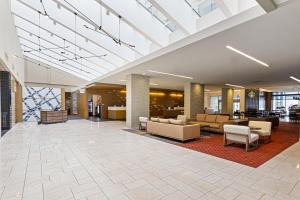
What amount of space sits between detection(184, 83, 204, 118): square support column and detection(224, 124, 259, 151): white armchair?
6208 millimetres

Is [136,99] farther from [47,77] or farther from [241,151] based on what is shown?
[47,77]

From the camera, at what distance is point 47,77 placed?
1448 centimetres

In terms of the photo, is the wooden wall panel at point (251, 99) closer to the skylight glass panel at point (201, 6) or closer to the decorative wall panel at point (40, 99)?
the skylight glass panel at point (201, 6)

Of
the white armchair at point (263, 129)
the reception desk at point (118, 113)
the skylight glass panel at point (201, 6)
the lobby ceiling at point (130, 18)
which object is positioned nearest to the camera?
the lobby ceiling at point (130, 18)

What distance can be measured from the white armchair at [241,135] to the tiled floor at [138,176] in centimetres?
77

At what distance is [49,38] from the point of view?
27.4 ft

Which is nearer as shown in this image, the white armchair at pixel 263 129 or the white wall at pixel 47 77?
the white armchair at pixel 263 129

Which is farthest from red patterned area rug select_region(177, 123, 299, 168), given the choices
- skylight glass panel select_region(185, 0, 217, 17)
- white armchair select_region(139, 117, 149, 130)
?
skylight glass panel select_region(185, 0, 217, 17)

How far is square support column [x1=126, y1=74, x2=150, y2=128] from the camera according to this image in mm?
8836

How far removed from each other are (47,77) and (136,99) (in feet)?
33.3

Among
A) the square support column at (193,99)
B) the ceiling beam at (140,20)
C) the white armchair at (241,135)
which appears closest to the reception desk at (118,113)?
the square support column at (193,99)

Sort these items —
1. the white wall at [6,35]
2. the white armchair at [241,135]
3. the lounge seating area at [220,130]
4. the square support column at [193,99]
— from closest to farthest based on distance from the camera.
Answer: the white armchair at [241,135] < the lounge seating area at [220,130] < the white wall at [6,35] < the square support column at [193,99]

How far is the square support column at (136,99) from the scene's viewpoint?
8836 millimetres

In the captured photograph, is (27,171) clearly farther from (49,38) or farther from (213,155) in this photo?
(49,38)
